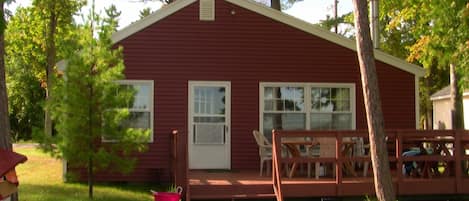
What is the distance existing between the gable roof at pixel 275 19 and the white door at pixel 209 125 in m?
1.50

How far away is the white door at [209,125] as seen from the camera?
12.5 meters

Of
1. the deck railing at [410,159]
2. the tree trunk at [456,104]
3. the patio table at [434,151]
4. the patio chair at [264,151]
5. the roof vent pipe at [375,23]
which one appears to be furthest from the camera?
the tree trunk at [456,104]

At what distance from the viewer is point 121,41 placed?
12.3 m

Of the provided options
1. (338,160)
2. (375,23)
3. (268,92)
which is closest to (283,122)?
(268,92)

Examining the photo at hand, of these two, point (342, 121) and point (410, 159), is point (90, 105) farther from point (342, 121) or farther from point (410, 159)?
point (342, 121)

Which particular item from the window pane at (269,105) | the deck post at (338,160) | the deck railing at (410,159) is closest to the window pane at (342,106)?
the window pane at (269,105)

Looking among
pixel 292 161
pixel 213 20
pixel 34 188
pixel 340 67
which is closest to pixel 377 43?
pixel 340 67

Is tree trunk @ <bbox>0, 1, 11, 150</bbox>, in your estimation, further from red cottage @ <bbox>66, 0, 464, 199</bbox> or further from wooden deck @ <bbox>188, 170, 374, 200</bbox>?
red cottage @ <bbox>66, 0, 464, 199</bbox>

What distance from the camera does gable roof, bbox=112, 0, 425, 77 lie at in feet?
40.4

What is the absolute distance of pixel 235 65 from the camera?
12.6 meters

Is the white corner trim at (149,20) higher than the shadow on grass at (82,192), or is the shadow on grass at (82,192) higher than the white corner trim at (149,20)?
the white corner trim at (149,20)

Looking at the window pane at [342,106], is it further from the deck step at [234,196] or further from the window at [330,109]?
the deck step at [234,196]

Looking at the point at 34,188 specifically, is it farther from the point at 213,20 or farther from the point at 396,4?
the point at 396,4

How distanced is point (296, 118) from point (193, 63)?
7.85ft
